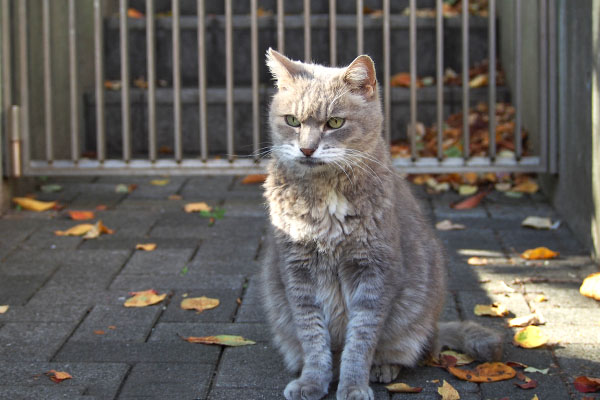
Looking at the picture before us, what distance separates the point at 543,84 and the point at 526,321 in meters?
2.32

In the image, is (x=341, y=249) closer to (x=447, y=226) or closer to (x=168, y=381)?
(x=168, y=381)

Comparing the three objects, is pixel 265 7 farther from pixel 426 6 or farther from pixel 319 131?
pixel 319 131

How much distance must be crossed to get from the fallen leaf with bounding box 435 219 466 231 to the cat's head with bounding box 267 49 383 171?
78.0 inches

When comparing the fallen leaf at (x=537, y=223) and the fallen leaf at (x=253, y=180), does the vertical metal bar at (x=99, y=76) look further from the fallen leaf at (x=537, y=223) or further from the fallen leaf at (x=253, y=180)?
the fallen leaf at (x=537, y=223)

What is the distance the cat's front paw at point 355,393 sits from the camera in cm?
285

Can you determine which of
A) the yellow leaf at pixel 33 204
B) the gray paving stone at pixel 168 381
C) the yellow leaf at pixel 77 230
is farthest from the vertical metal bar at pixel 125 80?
the gray paving stone at pixel 168 381

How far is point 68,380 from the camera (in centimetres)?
304

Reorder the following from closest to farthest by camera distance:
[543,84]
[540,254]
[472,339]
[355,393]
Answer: [355,393]
[472,339]
[540,254]
[543,84]

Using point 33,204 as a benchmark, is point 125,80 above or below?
above

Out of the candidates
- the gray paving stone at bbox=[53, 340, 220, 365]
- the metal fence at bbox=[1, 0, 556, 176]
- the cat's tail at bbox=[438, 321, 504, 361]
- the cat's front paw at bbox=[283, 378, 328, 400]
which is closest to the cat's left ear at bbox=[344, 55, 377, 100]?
the cat's tail at bbox=[438, 321, 504, 361]

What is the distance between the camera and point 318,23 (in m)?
6.96

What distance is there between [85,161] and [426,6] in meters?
3.59

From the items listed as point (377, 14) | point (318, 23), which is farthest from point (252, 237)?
point (377, 14)

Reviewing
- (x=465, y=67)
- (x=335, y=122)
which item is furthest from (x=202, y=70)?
(x=335, y=122)
